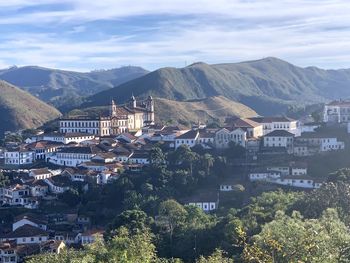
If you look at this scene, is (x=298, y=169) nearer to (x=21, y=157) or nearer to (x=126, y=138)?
(x=126, y=138)

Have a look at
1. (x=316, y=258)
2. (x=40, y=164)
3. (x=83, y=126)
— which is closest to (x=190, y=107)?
(x=83, y=126)

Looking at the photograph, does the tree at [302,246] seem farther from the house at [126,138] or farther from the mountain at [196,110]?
the mountain at [196,110]

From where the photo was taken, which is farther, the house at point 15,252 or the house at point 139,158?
the house at point 139,158

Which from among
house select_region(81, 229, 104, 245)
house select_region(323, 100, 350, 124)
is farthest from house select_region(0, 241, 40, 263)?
house select_region(323, 100, 350, 124)

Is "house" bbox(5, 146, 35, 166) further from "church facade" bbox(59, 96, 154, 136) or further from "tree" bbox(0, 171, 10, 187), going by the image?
"church facade" bbox(59, 96, 154, 136)

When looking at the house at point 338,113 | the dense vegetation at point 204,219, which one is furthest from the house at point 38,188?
the house at point 338,113

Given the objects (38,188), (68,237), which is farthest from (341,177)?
(38,188)
